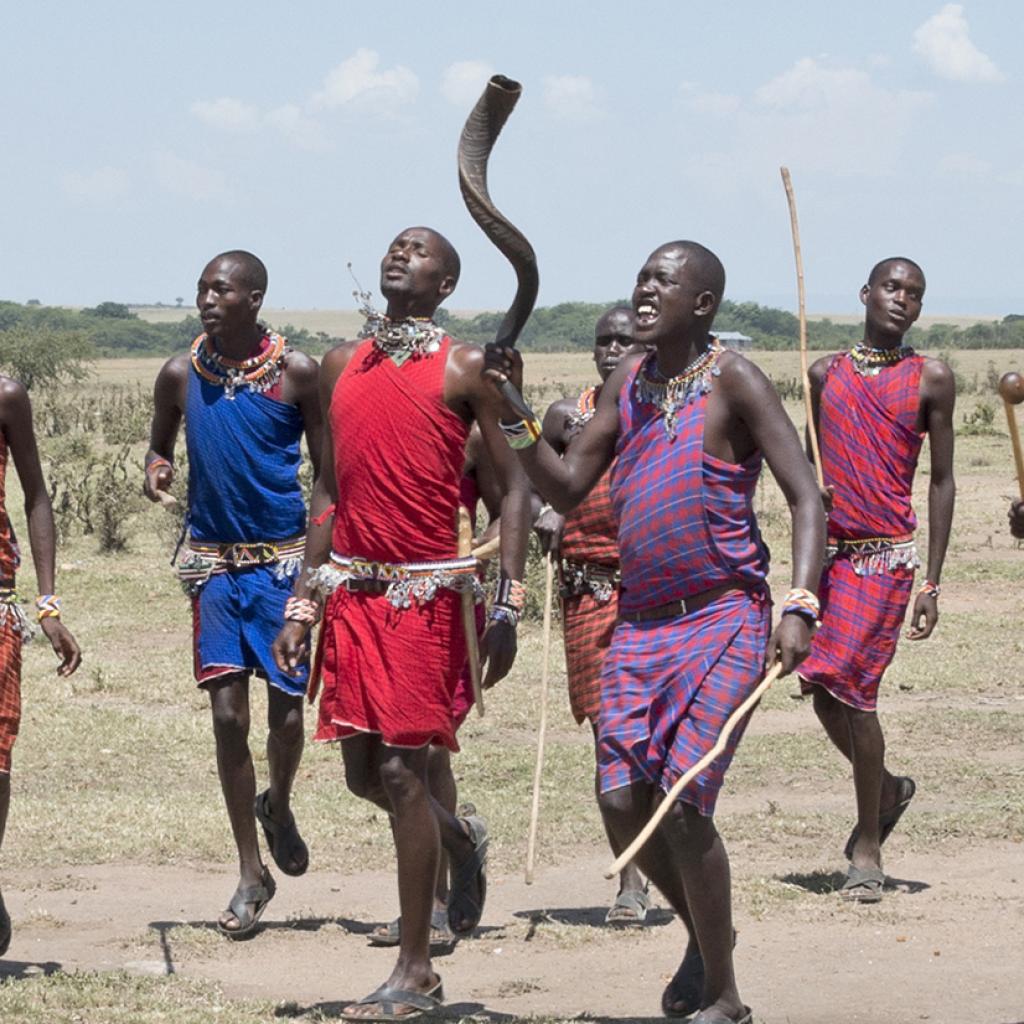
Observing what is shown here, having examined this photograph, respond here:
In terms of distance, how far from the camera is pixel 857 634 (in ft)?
24.6

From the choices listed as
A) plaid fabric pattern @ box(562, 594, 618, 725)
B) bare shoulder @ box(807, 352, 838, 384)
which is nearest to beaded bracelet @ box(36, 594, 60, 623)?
plaid fabric pattern @ box(562, 594, 618, 725)

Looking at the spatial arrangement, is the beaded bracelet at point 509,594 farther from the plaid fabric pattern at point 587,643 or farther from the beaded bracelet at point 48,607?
the beaded bracelet at point 48,607

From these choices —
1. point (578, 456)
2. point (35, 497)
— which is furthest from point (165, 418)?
point (578, 456)

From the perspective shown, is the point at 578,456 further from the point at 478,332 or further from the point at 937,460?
the point at 478,332

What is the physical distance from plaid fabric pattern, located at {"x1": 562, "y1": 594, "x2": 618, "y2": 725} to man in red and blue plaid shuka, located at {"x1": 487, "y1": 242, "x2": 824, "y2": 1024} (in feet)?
5.34

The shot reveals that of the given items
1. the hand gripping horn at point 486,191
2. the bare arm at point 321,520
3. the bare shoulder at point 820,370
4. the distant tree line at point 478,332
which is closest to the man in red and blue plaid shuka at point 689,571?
the hand gripping horn at point 486,191

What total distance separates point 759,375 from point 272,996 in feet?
7.69

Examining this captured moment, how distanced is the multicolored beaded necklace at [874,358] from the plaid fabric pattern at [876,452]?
2cm

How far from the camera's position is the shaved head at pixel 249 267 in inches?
275

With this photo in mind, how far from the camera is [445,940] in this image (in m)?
6.70

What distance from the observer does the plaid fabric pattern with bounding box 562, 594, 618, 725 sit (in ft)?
23.3

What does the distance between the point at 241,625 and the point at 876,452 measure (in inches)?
95.9

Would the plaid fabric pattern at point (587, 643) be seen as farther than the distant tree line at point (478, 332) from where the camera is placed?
No

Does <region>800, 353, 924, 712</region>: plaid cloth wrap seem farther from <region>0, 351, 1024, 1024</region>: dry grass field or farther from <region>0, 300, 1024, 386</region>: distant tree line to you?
<region>0, 300, 1024, 386</region>: distant tree line
